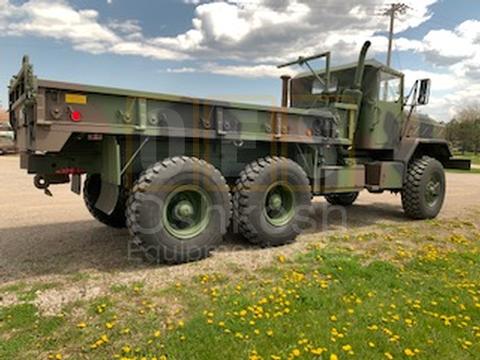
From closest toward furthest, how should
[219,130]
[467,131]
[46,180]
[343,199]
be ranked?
[219,130]
[46,180]
[343,199]
[467,131]

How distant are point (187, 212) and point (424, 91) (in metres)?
5.09

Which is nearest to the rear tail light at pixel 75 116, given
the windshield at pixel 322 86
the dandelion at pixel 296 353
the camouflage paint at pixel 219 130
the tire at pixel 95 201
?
the camouflage paint at pixel 219 130

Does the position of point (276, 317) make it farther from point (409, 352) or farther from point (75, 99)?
point (75, 99)

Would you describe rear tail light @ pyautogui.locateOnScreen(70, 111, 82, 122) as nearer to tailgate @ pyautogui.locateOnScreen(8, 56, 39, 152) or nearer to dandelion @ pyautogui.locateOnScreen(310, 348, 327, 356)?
tailgate @ pyautogui.locateOnScreen(8, 56, 39, 152)

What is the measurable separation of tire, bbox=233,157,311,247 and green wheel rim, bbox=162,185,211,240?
0.58 meters

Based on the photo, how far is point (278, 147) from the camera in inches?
237

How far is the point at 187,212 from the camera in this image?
4781 mm

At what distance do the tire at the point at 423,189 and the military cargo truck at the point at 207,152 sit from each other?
0.03 meters

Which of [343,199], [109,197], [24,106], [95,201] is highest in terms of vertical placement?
[24,106]

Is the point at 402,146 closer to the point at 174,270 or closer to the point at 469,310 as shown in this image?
the point at 469,310

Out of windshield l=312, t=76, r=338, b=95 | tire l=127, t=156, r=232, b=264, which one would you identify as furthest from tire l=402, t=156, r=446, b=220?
tire l=127, t=156, r=232, b=264

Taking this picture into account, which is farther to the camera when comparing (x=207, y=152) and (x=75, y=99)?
(x=207, y=152)

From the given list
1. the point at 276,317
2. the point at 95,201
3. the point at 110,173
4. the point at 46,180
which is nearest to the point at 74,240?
the point at 95,201

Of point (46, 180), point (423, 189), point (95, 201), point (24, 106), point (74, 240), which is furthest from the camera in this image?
point (423, 189)
